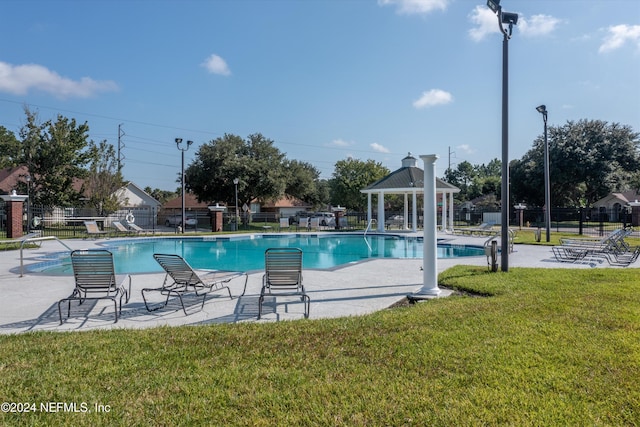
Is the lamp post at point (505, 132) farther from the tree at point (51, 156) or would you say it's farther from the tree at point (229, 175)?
the tree at point (51, 156)

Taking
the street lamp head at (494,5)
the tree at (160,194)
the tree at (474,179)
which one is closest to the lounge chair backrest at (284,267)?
the street lamp head at (494,5)

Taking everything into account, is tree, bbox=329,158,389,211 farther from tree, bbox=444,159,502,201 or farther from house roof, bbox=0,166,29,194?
house roof, bbox=0,166,29,194

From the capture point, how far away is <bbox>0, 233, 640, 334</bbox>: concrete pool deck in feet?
16.8

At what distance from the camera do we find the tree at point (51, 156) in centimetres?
2795

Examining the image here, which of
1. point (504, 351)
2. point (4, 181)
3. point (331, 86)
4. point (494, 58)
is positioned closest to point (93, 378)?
point (504, 351)

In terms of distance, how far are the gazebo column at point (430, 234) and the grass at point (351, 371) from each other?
1.51 metres

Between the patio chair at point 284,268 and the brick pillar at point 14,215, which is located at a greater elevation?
the brick pillar at point 14,215

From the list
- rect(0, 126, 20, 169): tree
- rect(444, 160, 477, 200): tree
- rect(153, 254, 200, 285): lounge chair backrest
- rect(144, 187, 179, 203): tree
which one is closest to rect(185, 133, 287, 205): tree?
rect(0, 126, 20, 169): tree

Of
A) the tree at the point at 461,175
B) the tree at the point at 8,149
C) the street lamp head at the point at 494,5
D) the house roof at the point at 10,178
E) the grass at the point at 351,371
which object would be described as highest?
the tree at the point at 461,175

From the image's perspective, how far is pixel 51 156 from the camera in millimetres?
27984

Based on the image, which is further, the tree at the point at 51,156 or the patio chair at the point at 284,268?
the tree at the point at 51,156

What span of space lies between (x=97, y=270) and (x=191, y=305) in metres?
1.38

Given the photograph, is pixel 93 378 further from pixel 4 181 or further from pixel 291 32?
pixel 4 181

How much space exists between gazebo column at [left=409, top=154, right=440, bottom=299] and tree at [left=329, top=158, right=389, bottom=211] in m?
33.5
